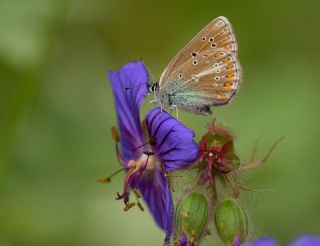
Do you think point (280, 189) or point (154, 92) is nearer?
point (154, 92)

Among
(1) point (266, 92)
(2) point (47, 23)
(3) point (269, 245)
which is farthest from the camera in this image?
(1) point (266, 92)

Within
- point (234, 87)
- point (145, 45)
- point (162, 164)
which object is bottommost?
point (162, 164)

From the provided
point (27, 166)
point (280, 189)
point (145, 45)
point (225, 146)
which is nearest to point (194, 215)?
point (225, 146)

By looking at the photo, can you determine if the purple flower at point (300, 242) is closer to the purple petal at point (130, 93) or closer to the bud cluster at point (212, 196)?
the bud cluster at point (212, 196)

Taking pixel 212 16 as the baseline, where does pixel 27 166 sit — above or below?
below

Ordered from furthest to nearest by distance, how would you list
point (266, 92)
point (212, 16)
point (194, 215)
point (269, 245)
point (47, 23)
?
point (212, 16) < point (266, 92) < point (47, 23) < point (194, 215) < point (269, 245)

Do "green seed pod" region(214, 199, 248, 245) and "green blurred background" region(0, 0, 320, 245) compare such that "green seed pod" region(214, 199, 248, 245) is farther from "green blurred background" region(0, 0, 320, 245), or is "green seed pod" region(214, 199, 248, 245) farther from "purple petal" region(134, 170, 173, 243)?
"green blurred background" region(0, 0, 320, 245)

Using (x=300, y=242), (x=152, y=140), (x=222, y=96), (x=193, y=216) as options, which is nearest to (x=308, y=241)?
(x=300, y=242)

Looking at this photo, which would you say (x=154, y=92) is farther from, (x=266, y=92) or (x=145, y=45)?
(x=145, y=45)
